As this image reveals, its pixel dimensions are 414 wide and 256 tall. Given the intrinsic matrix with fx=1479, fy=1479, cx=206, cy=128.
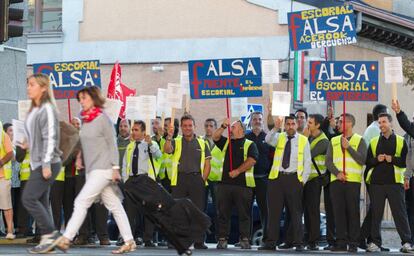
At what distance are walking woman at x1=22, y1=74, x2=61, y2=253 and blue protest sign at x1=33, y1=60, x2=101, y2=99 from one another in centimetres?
658

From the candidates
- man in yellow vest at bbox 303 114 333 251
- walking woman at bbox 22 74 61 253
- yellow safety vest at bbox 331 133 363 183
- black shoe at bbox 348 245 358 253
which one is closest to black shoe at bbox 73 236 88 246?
man in yellow vest at bbox 303 114 333 251

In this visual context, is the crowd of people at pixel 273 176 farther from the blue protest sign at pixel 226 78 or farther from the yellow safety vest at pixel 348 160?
the blue protest sign at pixel 226 78

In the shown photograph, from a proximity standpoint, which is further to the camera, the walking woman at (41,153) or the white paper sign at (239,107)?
the white paper sign at (239,107)

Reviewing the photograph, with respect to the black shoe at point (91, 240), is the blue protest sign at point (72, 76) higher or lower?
higher

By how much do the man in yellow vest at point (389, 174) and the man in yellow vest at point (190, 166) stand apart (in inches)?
98.3

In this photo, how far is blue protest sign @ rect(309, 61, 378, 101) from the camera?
22.3 m

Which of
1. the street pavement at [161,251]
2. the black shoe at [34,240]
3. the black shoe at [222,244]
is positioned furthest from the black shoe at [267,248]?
the black shoe at [34,240]

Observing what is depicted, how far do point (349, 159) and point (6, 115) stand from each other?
22.4 ft

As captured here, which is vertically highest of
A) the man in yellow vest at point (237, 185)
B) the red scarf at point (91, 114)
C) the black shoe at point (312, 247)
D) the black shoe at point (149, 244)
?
the red scarf at point (91, 114)

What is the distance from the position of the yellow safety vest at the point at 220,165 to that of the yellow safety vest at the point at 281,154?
1.83 feet

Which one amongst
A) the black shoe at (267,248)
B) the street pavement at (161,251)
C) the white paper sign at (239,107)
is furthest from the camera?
the white paper sign at (239,107)

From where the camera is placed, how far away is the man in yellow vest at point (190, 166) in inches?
861

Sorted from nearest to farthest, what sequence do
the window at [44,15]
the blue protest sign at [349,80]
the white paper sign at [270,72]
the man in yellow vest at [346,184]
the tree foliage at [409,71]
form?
the man in yellow vest at [346,184], the blue protest sign at [349,80], the white paper sign at [270,72], the tree foliage at [409,71], the window at [44,15]

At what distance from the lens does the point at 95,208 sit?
73.0 feet
